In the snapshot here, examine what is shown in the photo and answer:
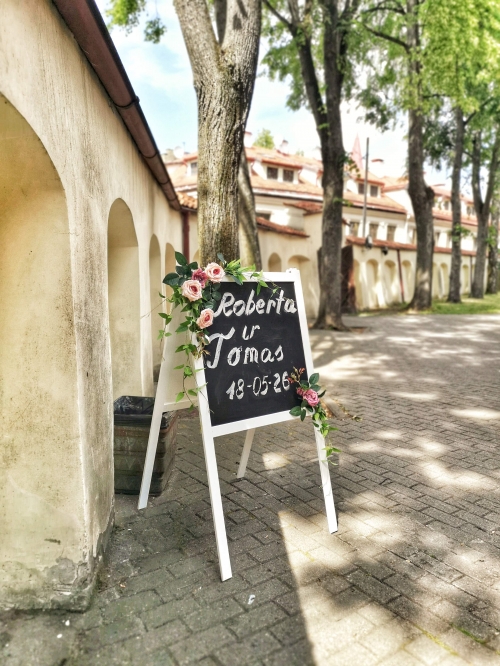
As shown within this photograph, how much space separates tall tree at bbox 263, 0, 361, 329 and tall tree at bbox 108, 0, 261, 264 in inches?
272

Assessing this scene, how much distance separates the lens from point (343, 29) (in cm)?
1209

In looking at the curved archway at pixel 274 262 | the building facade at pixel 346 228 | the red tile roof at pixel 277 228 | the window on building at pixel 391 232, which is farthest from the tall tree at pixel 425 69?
the window on building at pixel 391 232

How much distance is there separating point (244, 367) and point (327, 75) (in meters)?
11.9

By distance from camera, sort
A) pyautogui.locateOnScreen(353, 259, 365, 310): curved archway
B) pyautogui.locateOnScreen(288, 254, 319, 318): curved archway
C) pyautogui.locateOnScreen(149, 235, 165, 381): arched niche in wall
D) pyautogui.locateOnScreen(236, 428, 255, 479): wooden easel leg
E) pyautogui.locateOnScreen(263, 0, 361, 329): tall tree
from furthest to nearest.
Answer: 1. pyautogui.locateOnScreen(353, 259, 365, 310): curved archway
2. pyautogui.locateOnScreen(288, 254, 319, 318): curved archway
3. pyautogui.locateOnScreen(263, 0, 361, 329): tall tree
4. pyautogui.locateOnScreen(149, 235, 165, 381): arched niche in wall
5. pyautogui.locateOnScreen(236, 428, 255, 479): wooden easel leg

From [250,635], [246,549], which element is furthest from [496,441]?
[250,635]

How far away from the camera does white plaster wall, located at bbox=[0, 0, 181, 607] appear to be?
2.10 metres

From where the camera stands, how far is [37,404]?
2.48 m

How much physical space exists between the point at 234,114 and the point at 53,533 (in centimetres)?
423

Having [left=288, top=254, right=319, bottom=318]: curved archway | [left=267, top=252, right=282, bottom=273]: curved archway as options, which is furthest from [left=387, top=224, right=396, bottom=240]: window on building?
[left=267, top=252, right=282, bottom=273]: curved archway

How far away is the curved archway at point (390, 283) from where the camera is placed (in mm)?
25922

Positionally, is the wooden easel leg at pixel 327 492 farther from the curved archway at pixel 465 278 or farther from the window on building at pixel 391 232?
the curved archway at pixel 465 278

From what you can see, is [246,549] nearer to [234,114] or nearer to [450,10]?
[234,114]

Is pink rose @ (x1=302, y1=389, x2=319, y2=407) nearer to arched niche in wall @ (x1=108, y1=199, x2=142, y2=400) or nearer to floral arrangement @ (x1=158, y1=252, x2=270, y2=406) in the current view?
floral arrangement @ (x1=158, y1=252, x2=270, y2=406)

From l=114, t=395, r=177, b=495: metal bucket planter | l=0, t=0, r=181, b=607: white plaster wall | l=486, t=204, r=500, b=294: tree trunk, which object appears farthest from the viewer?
l=486, t=204, r=500, b=294: tree trunk
